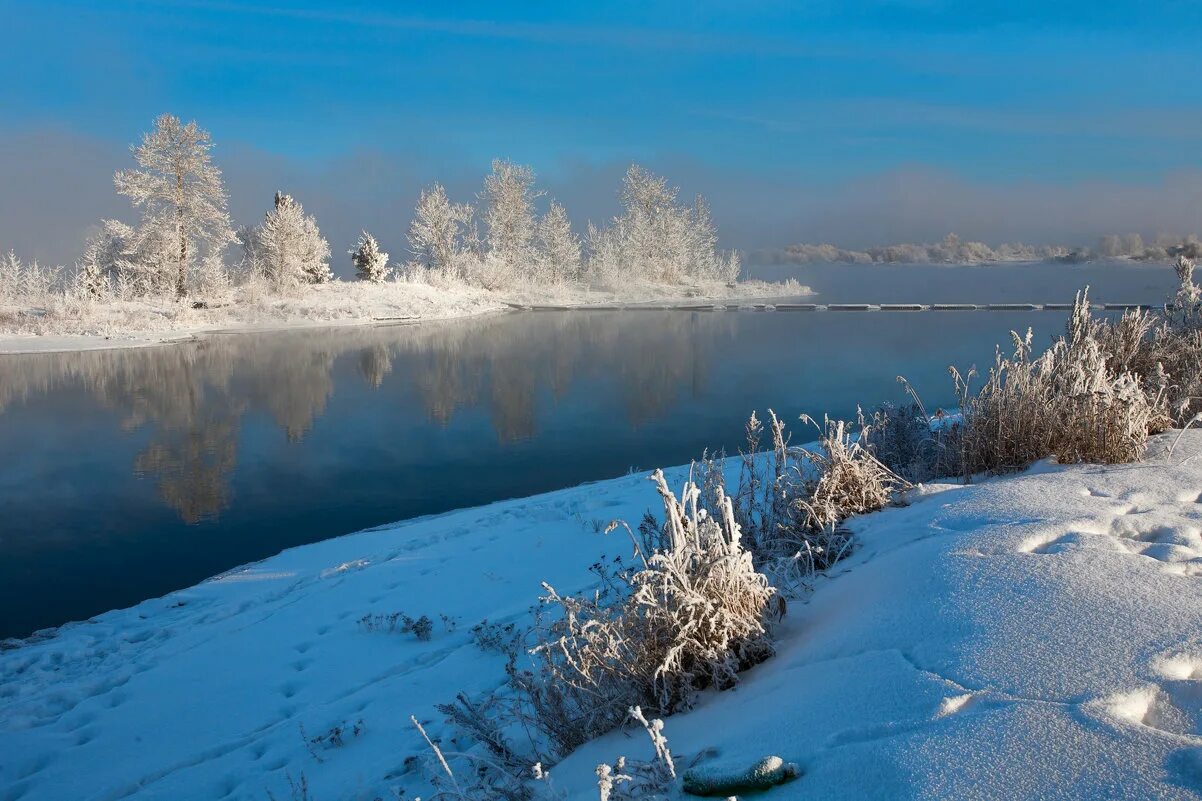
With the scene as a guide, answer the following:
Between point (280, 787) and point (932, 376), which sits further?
point (932, 376)

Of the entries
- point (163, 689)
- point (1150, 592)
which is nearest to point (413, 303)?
point (163, 689)

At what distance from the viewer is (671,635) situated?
2396 mm

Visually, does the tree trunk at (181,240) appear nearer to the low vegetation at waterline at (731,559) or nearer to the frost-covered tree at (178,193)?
the frost-covered tree at (178,193)

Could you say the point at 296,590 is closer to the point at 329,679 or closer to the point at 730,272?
the point at 329,679

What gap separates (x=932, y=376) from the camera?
15.0 m

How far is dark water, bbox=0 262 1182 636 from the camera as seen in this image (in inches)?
270

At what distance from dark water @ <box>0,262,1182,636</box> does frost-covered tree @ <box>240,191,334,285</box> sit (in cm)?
1113

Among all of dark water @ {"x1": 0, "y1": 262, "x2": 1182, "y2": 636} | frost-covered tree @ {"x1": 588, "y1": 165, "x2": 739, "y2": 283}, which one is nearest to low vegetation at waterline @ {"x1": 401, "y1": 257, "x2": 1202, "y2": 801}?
dark water @ {"x1": 0, "y1": 262, "x2": 1182, "y2": 636}

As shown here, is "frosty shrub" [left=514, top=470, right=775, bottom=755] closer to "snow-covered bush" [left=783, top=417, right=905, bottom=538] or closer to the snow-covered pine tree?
"snow-covered bush" [left=783, top=417, right=905, bottom=538]

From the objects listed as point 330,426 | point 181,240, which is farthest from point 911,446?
point 181,240

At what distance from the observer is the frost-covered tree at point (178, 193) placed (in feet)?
96.5

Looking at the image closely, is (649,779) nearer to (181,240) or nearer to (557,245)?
(181,240)

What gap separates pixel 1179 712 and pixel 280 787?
303cm

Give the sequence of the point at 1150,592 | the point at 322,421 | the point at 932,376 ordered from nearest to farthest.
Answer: the point at 1150,592 < the point at 322,421 < the point at 932,376
